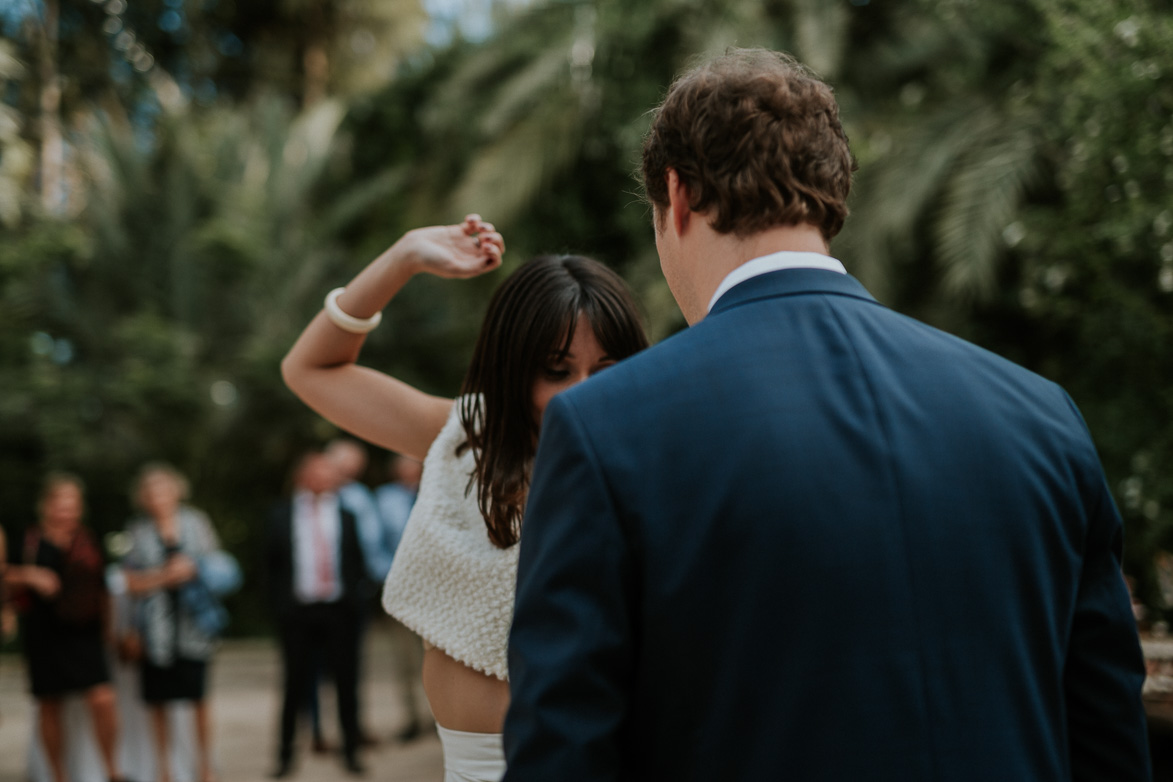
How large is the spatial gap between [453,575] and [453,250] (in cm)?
65

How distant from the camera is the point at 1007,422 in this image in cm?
115

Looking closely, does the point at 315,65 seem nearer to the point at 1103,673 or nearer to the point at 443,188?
the point at 443,188

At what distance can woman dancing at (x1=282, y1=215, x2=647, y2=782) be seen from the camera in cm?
188

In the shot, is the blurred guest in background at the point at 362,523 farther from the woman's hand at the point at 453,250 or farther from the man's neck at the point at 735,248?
the man's neck at the point at 735,248

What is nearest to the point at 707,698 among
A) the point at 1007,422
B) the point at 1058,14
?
the point at 1007,422

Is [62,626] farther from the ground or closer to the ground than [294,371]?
closer to the ground

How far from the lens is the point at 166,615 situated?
6.43 metres

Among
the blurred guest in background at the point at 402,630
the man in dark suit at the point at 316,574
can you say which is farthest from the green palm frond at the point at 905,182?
the man in dark suit at the point at 316,574

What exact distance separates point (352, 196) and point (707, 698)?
1476 cm

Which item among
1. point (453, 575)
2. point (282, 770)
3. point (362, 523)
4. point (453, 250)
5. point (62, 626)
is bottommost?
point (282, 770)

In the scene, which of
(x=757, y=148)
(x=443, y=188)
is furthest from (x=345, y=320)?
(x=443, y=188)

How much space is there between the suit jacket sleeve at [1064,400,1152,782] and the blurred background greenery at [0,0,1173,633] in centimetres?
277

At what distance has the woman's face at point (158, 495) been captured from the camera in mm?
6477

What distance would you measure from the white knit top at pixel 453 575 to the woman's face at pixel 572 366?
0.21 meters
